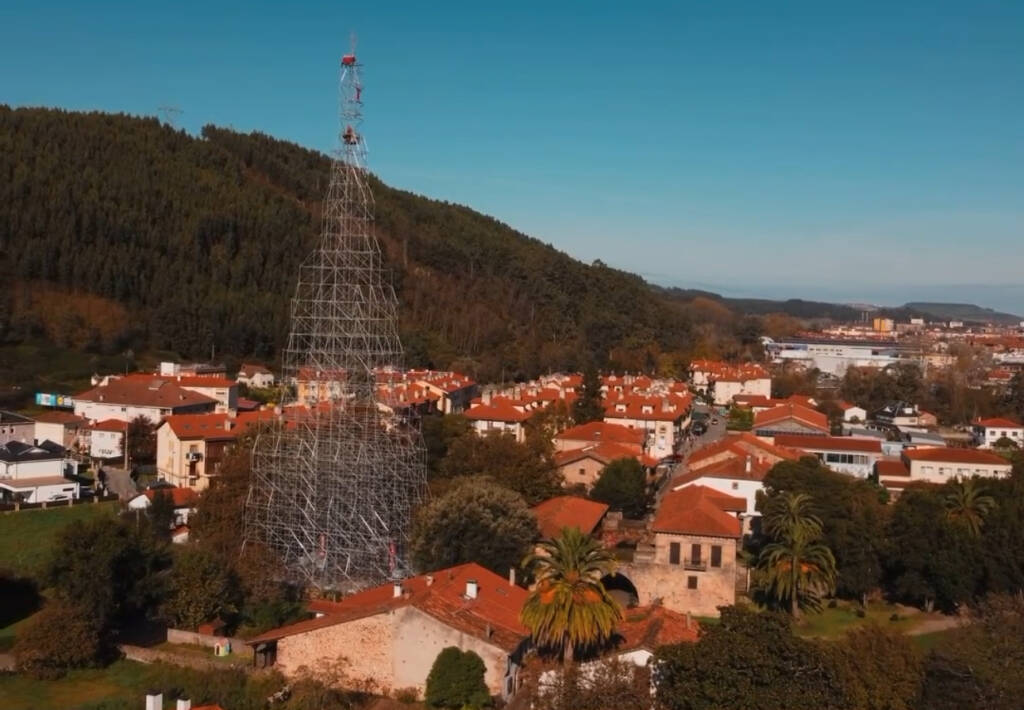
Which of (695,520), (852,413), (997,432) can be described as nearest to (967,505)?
(695,520)

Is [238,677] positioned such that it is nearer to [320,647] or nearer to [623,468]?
[320,647]

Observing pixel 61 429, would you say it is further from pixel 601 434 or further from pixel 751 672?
pixel 751 672

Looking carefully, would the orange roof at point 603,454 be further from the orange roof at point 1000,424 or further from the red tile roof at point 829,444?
the orange roof at point 1000,424

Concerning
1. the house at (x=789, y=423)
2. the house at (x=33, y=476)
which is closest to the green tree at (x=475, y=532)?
the house at (x=33, y=476)

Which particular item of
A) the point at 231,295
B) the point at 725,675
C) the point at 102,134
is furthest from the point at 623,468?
the point at 102,134

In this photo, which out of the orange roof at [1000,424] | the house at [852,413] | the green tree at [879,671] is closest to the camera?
the green tree at [879,671]

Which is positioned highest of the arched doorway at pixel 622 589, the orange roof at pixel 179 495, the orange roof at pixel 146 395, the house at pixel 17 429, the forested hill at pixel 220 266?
the forested hill at pixel 220 266
